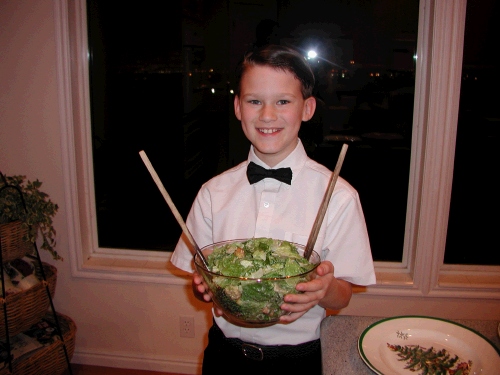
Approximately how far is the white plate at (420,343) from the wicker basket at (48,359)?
5.43ft

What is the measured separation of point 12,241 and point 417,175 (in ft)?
6.41

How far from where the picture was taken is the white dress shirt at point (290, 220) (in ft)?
4.11

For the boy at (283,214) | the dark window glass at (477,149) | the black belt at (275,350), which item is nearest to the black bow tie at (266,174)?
the boy at (283,214)

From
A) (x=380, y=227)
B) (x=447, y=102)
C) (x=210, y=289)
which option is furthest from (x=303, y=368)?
(x=447, y=102)

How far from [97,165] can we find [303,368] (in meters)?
1.64

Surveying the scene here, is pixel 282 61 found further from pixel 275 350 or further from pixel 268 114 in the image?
pixel 275 350

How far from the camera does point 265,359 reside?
123 centimetres

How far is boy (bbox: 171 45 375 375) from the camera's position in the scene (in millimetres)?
1225

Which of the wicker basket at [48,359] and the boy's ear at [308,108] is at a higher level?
the boy's ear at [308,108]

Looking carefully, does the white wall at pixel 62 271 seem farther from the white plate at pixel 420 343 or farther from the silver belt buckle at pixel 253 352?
the white plate at pixel 420 343

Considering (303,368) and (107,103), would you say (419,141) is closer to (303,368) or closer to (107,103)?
(303,368)

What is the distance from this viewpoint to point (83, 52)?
2125 millimetres

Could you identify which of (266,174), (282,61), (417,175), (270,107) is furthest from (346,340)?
(417,175)

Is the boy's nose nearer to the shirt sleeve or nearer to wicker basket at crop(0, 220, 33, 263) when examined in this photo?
the shirt sleeve
